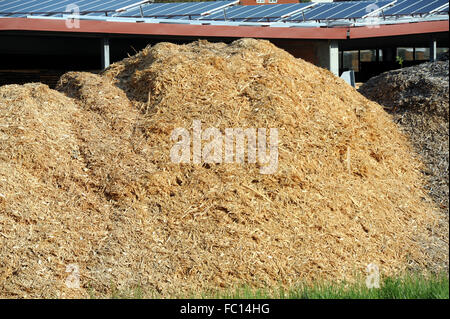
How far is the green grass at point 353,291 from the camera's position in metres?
4.28

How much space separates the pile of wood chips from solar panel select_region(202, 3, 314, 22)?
31.2 ft

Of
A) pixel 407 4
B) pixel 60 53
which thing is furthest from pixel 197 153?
pixel 407 4

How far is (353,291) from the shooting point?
16.3ft

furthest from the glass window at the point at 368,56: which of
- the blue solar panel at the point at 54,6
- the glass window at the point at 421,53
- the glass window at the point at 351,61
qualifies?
the blue solar panel at the point at 54,6

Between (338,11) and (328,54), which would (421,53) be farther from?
(328,54)

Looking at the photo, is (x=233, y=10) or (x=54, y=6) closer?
(x=54, y=6)

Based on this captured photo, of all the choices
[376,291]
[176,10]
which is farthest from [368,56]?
[376,291]

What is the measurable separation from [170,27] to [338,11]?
730 cm

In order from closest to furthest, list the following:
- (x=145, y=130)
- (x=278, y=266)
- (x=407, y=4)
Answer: (x=278, y=266) < (x=145, y=130) < (x=407, y=4)
